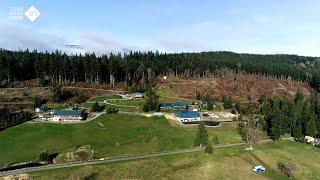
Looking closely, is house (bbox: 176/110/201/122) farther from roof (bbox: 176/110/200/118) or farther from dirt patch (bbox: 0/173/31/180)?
dirt patch (bbox: 0/173/31/180)

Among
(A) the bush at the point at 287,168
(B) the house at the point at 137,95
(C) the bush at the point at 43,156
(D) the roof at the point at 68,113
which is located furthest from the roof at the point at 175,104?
(C) the bush at the point at 43,156

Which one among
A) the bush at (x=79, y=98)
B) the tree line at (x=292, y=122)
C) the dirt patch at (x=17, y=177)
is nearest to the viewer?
the dirt patch at (x=17, y=177)

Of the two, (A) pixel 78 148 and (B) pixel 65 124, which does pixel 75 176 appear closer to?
(A) pixel 78 148

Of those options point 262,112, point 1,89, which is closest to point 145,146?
point 262,112

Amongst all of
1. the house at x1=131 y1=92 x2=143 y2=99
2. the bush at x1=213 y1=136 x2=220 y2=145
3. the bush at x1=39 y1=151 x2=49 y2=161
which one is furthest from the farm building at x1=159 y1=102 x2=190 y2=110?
the bush at x1=39 y1=151 x2=49 y2=161

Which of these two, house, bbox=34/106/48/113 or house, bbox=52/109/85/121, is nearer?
house, bbox=52/109/85/121

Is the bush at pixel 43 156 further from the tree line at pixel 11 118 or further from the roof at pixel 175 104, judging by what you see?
the roof at pixel 175 104

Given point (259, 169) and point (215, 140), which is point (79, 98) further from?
point (259, 169)
